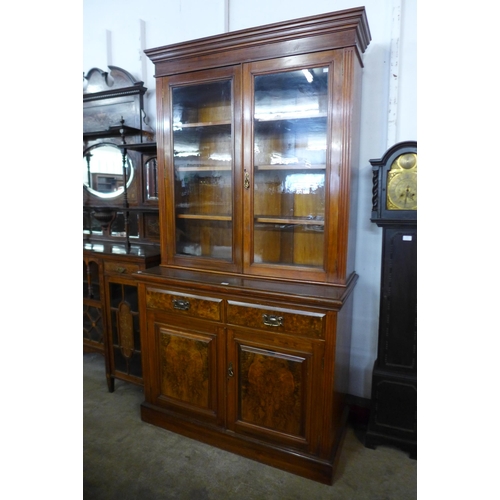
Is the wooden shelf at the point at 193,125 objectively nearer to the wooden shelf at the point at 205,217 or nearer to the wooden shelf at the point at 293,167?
the wooden shelf at the point at 293,167

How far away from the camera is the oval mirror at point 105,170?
2.72m

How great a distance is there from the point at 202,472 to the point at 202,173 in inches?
62.7

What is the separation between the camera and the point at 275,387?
1.69 metres

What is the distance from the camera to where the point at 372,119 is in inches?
76.9

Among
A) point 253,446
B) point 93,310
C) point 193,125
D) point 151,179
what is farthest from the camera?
point 93,310

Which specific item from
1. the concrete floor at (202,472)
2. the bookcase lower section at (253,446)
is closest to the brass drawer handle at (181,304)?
the bookcase lower section at (253,446)

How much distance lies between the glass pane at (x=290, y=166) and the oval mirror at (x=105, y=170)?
1.29m

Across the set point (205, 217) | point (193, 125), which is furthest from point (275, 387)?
point (193, 125)

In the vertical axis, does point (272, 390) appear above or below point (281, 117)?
below

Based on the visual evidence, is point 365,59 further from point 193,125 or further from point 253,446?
point 253,446

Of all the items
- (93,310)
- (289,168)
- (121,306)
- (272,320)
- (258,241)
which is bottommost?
(93,310)
